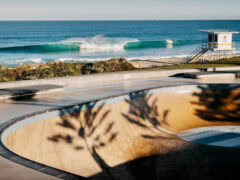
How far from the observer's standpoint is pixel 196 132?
13766mm

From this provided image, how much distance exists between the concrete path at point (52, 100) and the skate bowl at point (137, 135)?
4.49ft

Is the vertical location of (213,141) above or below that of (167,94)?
below

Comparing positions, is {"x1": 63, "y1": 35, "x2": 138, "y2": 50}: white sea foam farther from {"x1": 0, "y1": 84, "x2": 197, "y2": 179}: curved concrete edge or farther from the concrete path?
{"x1": 0, "y1": 84, "x2": 197, "y2": 179}: curved concrete edge

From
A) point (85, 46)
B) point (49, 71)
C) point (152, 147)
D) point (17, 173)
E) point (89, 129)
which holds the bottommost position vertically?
point (152, 147)

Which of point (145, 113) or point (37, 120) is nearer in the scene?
point (37, 120)

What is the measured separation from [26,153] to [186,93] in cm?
874

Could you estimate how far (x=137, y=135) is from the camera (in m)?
12.9

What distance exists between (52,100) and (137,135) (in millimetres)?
3721

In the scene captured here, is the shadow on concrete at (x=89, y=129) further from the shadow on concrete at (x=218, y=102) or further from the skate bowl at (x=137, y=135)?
the shadow on concrete at (x=218, y=102)

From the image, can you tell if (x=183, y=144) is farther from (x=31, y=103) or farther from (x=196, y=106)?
(x=31, y=103)

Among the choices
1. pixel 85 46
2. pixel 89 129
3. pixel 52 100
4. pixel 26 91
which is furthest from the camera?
pixel 85 46

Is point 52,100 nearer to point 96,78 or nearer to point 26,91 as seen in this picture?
point 26,91

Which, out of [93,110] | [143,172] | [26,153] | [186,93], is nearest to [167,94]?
[186,93]

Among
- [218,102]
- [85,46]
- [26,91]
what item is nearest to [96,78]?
[26,91]
